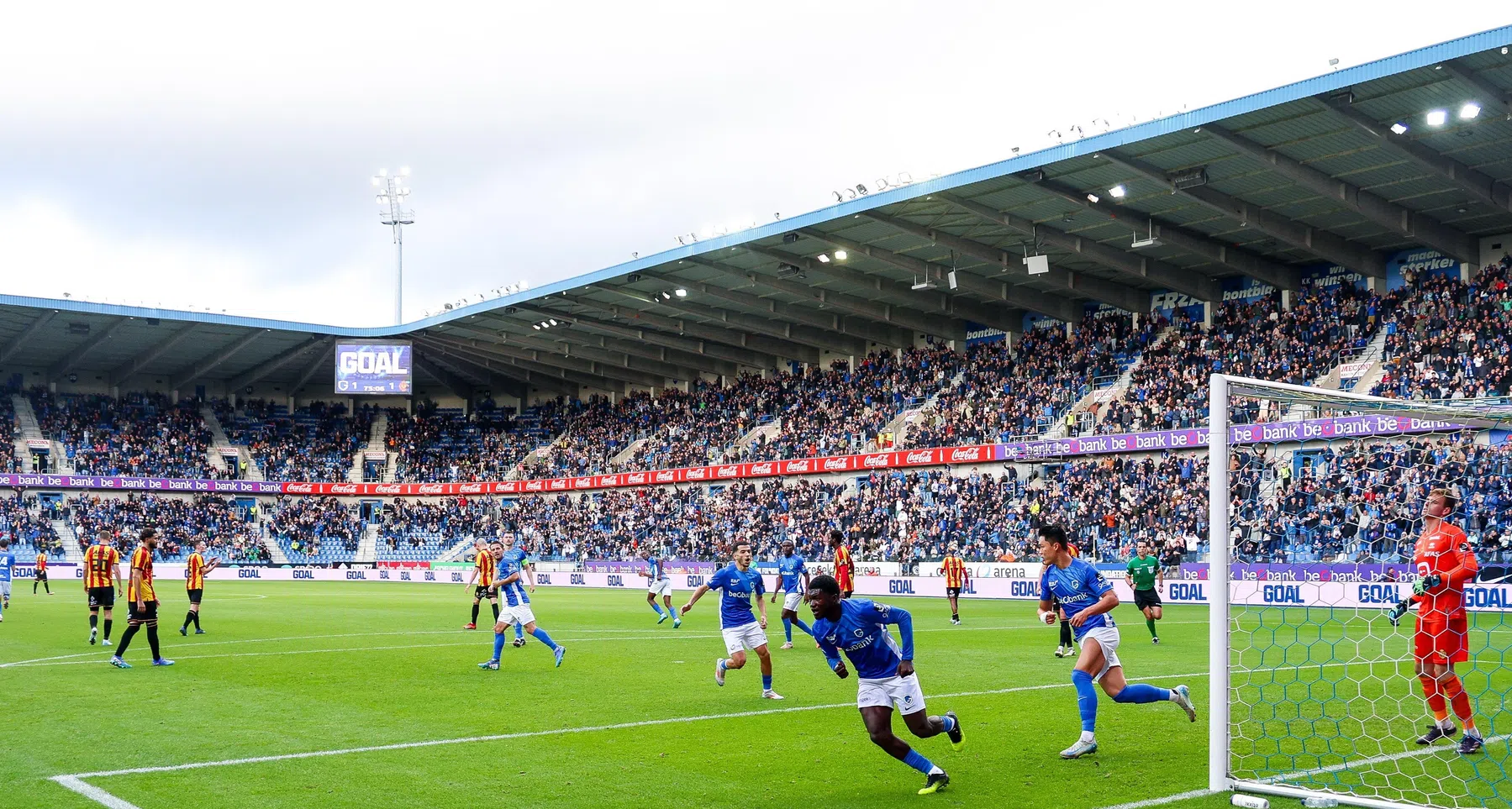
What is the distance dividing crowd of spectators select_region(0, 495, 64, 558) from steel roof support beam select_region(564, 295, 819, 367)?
92.9 ft

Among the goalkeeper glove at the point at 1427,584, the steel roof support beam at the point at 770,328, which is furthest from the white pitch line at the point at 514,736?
the steel roof support beam at the point at 770,328

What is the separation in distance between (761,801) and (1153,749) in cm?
372

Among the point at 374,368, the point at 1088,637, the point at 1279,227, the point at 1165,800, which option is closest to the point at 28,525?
the point at 374,368

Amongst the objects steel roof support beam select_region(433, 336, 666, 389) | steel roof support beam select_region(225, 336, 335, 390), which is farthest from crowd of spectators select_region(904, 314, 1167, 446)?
steel roof support beam select_region(225, 336, 335, 390)

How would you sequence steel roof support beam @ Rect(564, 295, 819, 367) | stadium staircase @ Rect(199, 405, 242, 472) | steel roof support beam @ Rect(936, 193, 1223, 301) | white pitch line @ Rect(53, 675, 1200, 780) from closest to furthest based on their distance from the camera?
white pitch line @ Rect(53, 675, 1200, 780) → steel roof support beam @ Rect(936, 193, 1223, 301) → steel roof support beam @ Rect(564, 295, 819, 367) → stadium staircase @ Rect(199, 405, 242, 472)

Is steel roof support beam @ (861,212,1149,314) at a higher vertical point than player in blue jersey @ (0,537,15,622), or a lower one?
higher

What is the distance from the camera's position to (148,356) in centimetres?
6819

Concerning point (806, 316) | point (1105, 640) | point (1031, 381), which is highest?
point (806, 316)

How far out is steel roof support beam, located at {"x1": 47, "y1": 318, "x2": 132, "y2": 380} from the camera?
6092 cm

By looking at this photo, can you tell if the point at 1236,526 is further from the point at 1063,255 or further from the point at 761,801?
the point at 761,801

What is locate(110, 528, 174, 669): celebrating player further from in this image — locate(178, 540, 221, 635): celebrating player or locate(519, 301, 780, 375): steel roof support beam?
locate(519, 301, 780, 375): steel roof support beam

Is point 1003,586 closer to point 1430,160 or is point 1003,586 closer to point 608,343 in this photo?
point 1430,160

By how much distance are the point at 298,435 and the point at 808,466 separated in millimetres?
37508

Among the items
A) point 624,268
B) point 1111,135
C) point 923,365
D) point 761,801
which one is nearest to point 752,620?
point 761,801
